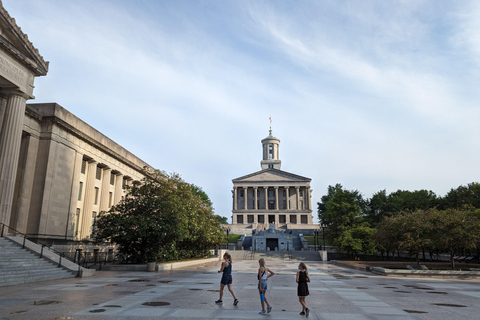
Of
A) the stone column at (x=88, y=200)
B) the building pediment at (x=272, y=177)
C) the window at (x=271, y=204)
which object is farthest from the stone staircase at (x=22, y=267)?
the window at (x=271, y=204)

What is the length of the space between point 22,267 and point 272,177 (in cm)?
8879

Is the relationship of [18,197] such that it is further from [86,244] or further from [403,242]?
[403,242]

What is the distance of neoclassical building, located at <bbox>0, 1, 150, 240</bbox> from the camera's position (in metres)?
21.6

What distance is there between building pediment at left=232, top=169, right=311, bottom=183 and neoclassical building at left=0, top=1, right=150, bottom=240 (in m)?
64.1

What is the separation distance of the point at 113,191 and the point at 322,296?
108 ft

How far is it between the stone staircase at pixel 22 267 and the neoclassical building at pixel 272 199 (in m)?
82.1

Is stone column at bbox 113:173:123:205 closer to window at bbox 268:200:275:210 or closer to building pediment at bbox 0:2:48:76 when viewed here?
building pediment at bbox 0:2:48:76

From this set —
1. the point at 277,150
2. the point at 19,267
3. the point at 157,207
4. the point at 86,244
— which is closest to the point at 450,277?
the point at 157,207

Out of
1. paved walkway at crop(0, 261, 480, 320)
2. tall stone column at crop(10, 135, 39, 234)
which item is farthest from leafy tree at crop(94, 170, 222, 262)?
paved walkway at crop(0, 261, 480, 320)

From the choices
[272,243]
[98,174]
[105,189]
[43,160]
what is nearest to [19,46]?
[43,160]

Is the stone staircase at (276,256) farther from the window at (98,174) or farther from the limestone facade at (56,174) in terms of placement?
the limestone facade at (56,174)

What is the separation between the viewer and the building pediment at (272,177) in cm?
10244

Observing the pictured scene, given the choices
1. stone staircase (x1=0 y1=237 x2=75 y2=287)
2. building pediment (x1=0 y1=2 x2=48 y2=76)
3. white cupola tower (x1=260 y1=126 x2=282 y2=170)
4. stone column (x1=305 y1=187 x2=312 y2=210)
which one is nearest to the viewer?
stone staircase (x1=0 y1=237 x2=75 y2=287)

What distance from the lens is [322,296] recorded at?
531 inches
